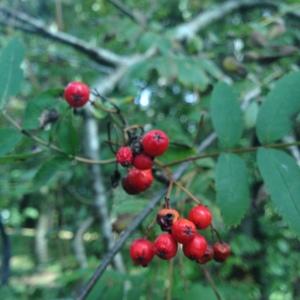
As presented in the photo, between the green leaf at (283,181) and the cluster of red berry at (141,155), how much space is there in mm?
233

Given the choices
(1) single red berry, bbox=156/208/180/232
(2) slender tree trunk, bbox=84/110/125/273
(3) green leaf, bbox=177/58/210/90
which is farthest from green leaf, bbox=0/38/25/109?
(3) green leaf, bbox=177/58/210/90

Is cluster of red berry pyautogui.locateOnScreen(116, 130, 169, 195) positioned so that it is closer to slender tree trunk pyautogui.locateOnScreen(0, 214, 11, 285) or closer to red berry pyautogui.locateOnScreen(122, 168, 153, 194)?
red berry pyautogui.locateOnScreen(122, 168, 153, 194)

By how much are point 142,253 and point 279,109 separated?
48cm

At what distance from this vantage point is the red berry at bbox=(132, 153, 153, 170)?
93cm

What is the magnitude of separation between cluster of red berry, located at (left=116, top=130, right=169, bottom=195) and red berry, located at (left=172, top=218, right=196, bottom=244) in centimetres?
14

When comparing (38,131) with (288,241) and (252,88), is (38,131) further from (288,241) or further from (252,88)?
(288,241)

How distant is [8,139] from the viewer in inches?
38.2

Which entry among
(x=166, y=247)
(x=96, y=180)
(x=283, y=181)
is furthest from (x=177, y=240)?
(x=96, y=180)

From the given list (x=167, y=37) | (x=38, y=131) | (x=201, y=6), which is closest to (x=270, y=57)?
(x=167, y=37)

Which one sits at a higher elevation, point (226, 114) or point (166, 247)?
point (226, 114)

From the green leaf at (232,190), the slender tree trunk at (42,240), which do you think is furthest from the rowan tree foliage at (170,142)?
the slender tree trunk at (42,240)

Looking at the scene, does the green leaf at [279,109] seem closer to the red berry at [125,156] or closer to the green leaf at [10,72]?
the red berry at [125,156]

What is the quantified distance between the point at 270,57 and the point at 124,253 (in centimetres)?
172

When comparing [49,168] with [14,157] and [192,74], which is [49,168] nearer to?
[14,157]
